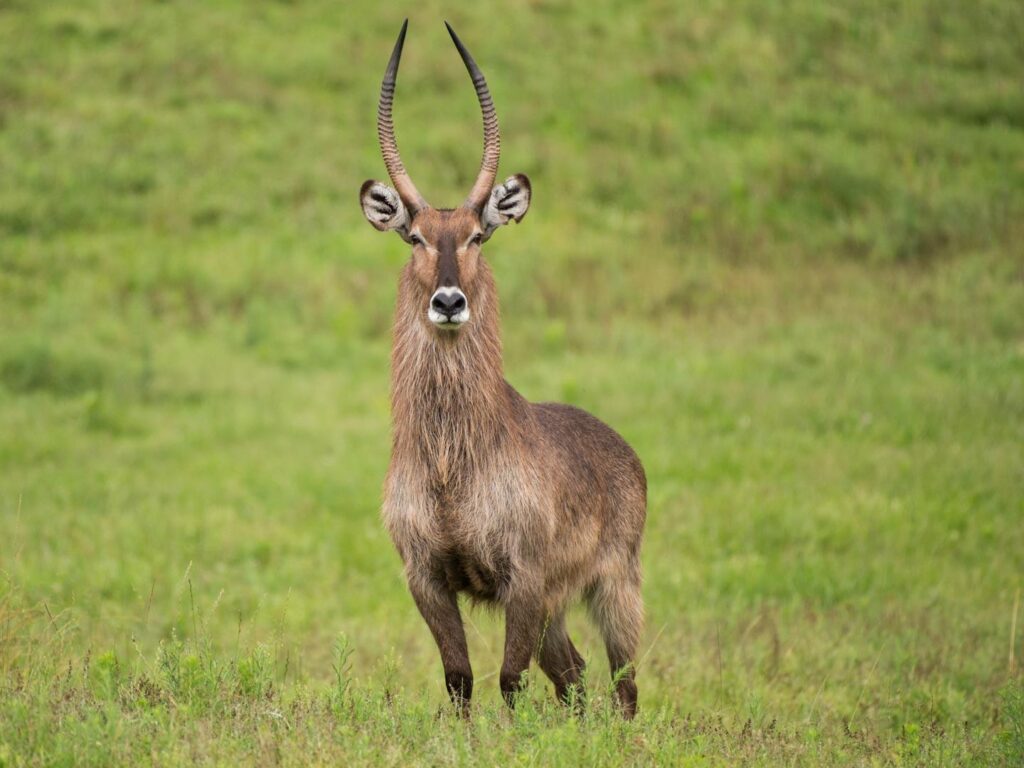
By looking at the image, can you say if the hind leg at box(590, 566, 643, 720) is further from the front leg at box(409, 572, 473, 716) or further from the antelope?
the front leg at box(409, 572, 473, 716)

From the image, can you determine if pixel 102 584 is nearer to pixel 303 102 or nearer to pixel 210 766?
pixel 210 766

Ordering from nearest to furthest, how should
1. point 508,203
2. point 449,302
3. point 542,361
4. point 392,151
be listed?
point 449,302 < point 392,151 < point 508,203 < point 542,361

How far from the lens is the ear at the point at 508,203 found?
559 cm

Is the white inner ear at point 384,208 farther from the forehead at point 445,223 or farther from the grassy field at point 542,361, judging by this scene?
the grassy field at point 542,361

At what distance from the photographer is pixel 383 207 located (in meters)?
5.58

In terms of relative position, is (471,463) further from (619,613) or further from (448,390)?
(619,613)

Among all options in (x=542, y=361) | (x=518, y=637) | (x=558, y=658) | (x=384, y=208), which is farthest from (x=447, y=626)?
(x=542, y=361)

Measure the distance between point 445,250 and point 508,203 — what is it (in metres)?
0.52

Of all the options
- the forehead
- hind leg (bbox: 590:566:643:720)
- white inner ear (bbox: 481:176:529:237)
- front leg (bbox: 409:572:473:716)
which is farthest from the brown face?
Result: hind leg (bbox: 590:566:643:720)

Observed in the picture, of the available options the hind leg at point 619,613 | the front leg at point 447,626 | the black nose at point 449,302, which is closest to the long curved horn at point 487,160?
the black nose at point 449,302

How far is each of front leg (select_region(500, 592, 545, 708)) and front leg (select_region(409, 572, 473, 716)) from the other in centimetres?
15

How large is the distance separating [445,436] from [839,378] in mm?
9081

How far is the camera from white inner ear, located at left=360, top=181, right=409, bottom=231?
5.54 meters

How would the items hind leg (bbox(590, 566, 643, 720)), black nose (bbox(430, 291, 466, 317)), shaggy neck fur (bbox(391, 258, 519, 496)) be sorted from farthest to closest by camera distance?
hind leg (bbox(590, 566, 643, 720)) < shaggy neck fur (bbox(391, 258, 519, 496)) < black nose (bbox(430, 291, 466, 317))
